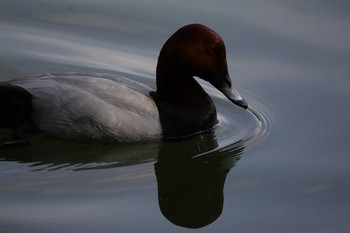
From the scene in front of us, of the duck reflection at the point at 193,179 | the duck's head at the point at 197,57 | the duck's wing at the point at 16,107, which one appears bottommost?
the duck reflection at the point at 193,179

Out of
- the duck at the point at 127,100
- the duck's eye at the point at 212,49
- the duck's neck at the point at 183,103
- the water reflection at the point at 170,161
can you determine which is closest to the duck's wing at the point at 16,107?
the duck at the point at 127,100

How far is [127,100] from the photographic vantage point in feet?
21.3

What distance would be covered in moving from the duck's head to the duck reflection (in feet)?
1.39

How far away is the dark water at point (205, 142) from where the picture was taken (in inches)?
219

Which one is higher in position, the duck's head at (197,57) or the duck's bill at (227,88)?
the duck's head at (197,57)

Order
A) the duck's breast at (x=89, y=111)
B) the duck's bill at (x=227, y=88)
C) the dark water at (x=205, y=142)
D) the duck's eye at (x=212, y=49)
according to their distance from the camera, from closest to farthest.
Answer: the dark water at (x=205, y=142)
the duck's breast at (x=89, y=111)
the duck's eye at (x=212, y=49)
the duck's bill at (x=227, y=88)

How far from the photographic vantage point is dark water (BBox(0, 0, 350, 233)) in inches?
219

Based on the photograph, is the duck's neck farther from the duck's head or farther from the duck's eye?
the duck's eye

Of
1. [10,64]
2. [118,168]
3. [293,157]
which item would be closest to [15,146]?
[118,168]

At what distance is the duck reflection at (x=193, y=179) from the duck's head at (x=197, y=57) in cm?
43

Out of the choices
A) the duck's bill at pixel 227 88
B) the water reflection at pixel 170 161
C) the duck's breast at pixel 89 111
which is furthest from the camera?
the duck's bill at pixel 227 88

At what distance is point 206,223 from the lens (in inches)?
219

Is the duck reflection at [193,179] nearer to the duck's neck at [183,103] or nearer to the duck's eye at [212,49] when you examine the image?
the duck's neck at [183,103]

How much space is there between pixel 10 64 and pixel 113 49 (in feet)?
3.11
